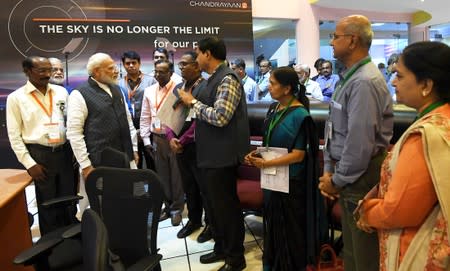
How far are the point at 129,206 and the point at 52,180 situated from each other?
137 cm

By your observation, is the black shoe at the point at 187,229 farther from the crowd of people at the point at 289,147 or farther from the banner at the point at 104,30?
the banner at the point at 104,30

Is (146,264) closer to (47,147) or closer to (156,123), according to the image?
(47,147)

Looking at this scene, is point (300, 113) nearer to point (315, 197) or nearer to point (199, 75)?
point (315, 197)

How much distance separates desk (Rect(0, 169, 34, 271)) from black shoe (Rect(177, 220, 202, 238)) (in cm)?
119

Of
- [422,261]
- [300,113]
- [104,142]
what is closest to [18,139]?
[104,142]

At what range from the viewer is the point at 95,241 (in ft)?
3.01

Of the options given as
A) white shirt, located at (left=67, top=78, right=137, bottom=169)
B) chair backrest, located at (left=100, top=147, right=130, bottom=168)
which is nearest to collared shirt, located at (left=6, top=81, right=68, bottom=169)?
white shirt, located at (left=67, top=78, right=137, bottom=169)

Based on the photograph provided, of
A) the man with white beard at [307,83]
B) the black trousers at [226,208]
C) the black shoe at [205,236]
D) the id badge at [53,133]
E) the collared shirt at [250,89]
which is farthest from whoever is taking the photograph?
the collared shirt at [250,89]

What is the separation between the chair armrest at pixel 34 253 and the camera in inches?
58.8

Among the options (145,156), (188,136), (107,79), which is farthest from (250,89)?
(107,79)

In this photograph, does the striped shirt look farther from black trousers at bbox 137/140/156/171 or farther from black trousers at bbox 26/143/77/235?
black trousers at bbox 137/140/156/171

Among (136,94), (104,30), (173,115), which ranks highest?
(104,30)

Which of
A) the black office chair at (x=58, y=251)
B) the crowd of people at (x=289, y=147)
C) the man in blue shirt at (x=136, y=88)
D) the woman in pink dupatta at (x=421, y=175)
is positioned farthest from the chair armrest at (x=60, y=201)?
the woman in pink dupatta at (x=421, y=175)

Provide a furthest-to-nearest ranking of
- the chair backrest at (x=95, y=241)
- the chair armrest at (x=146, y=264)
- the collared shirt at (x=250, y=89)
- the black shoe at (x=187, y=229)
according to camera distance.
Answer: the collared shirt at (x=250, y=89)
the black shoe at (x=187, y=229)
the chair armrest at (x=146, y=264)
the chair backrest at (x=95, y=241)
